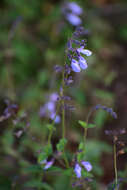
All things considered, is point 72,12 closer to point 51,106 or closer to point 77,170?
point 51,106

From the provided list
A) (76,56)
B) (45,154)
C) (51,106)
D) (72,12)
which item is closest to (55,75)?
(51,106)

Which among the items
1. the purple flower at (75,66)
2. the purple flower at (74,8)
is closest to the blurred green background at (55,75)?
the purple flower at (74,8)

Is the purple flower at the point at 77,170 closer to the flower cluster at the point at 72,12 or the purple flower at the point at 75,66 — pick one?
the purple flower at the point at 75,66

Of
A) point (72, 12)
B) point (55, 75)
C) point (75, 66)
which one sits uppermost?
point (72, 12)

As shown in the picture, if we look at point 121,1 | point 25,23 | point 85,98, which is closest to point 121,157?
point 85,98

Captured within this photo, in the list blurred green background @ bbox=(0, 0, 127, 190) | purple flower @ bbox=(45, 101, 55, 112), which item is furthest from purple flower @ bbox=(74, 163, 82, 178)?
purple flower @ bbox=(45, 101, 55, 112)

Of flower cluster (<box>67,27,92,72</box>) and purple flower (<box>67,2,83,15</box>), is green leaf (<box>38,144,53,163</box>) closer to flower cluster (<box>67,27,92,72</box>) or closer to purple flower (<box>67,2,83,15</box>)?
flower cluster (<box>67,27,92,72</box>)

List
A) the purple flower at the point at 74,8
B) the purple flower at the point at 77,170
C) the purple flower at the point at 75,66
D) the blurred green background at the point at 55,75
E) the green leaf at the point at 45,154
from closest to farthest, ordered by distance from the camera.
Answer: the purple flower at the point at 75,66, the purple flower at the point at 77,170, the green leaf at the point at 45,154, the blurred green background at the point at 55,75, the purple flower at the point at 74,8
